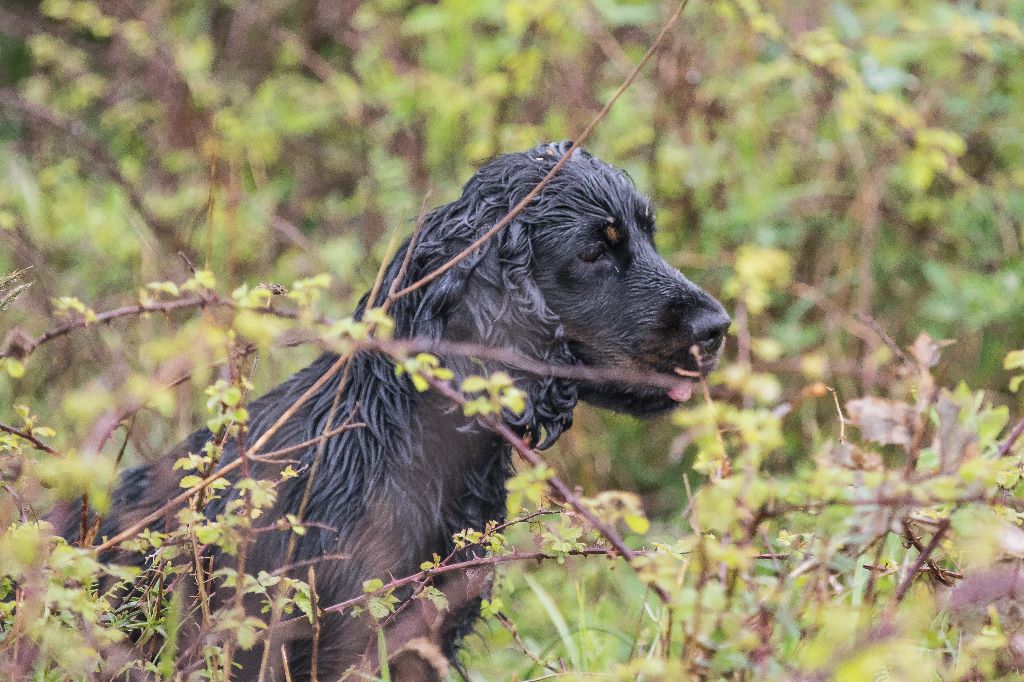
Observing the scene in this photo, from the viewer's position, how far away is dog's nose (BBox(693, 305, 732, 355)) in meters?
2.82

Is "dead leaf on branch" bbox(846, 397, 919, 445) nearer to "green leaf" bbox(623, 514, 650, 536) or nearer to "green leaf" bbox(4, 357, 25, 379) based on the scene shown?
"green leaf" bbox(623, 514, 650, 536)

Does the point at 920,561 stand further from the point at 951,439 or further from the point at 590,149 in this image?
the point at 590,149

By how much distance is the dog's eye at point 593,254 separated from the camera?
2846 millimetres

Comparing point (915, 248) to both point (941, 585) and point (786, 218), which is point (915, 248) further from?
point (941, 585)

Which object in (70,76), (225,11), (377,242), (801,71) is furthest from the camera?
(225,11)

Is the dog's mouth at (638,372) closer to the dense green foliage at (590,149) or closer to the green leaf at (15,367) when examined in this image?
the dense green foliage at (590,149)

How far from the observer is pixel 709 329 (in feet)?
9.25

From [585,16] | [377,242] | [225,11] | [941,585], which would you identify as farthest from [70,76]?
[941,585]

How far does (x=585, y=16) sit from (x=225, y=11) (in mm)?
3423

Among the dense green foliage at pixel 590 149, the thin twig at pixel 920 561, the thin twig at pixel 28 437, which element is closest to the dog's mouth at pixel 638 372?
the dense green foliage at pixel 590 149

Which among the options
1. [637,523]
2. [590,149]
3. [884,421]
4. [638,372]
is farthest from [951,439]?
[590,149]

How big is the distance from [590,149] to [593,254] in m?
2.31

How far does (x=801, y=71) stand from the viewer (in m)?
4.62

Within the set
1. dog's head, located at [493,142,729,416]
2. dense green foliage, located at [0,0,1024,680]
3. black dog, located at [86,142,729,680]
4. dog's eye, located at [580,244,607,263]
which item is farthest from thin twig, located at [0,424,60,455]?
dog's eye, located at [580,244,607,263]
